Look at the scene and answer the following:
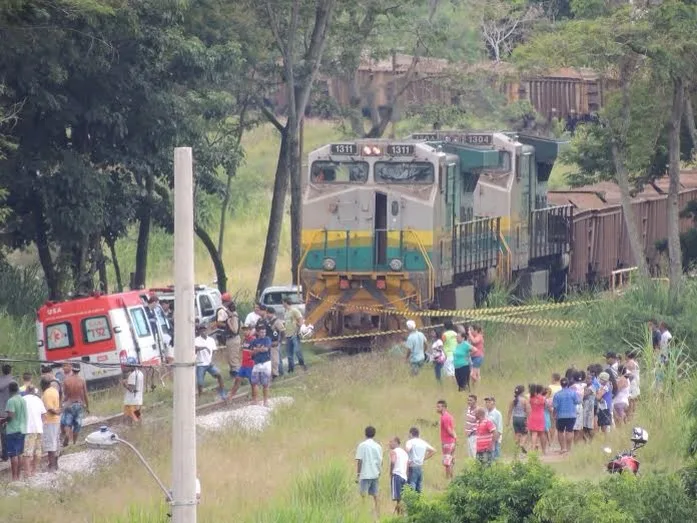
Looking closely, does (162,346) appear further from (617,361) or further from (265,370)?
(617,361)

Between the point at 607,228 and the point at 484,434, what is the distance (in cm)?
1960

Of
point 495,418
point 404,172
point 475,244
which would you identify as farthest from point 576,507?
point 475,244

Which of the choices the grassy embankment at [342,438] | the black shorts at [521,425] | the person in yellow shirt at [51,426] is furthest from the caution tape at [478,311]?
the person in yellow shirt at [51,426]

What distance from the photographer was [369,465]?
1717 centimetres

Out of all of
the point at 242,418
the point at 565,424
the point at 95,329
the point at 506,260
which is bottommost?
the point at 242,418

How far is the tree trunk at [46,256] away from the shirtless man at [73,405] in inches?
413

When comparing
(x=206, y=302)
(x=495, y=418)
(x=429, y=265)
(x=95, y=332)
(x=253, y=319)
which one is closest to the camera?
(x=495, y=418)

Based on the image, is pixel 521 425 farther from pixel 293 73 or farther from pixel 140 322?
pixel 293 73

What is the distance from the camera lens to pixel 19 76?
28109 millimetres

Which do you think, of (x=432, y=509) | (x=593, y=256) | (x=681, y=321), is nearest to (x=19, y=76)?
→ (x=681, y=321)

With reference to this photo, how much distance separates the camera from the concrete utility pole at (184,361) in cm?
1085

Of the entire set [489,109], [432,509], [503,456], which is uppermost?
[489,109]

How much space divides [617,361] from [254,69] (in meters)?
17.7

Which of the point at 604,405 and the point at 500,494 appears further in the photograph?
the point at 604,405
